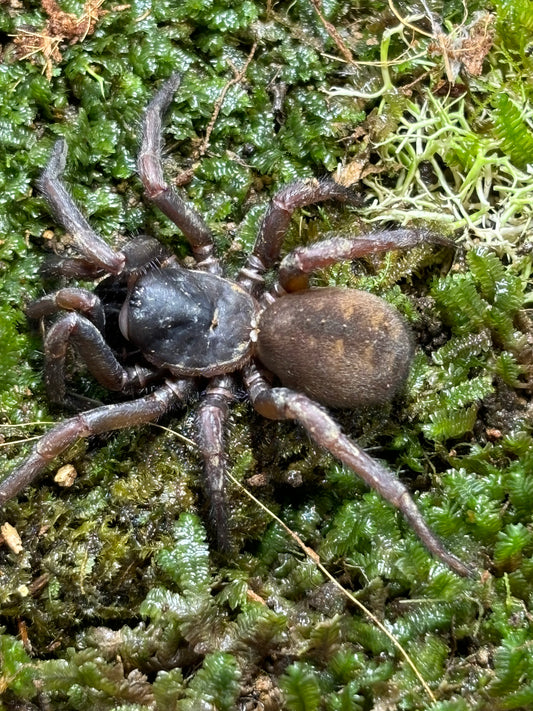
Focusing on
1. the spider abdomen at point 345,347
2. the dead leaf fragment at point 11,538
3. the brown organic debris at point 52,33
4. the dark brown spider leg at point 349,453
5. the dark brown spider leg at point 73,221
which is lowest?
the dead leaf fragment at point 11,538

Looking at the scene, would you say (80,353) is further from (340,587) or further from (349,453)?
(340,587)

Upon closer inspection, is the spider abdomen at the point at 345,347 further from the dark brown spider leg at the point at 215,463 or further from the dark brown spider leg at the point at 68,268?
the dark brown spider leg at the point at 68,268

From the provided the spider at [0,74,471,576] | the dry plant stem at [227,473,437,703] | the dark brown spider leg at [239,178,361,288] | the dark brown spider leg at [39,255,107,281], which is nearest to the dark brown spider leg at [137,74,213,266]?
the spider at [0,74,471,576]

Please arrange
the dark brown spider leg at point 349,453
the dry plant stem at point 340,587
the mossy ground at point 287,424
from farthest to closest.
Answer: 1. the dark brown spider leg at point 349,453
2. the mossy ground at point 287,424
3. the dry plant stem at point 340,587

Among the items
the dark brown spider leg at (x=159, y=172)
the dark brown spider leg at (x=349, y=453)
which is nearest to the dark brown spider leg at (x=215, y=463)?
the dark brown spider leg at (x=349, y=453)

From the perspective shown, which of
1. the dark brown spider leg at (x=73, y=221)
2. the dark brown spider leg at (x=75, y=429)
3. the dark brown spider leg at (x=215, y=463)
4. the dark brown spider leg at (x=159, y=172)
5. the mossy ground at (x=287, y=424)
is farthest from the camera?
the dark brown spider leg at (x=159, y=172)

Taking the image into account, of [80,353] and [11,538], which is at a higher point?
[80,353]

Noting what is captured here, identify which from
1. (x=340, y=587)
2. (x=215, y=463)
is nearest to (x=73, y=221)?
(x=215, y=463)

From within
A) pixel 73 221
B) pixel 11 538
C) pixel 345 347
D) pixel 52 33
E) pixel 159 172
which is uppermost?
pixel 52 33
